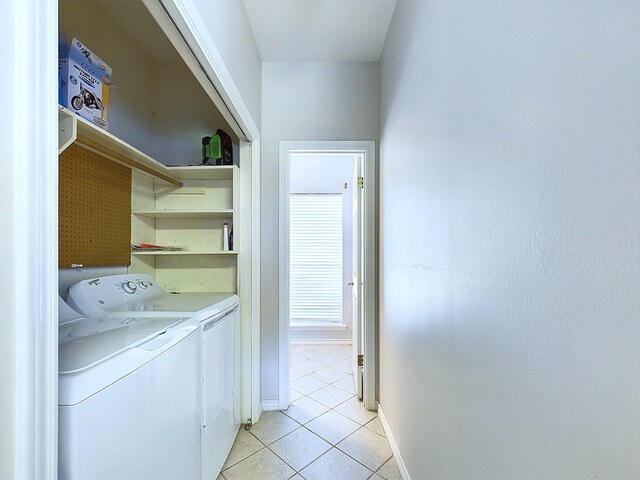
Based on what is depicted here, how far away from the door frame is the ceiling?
2.10ft

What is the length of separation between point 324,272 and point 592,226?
3364 mm

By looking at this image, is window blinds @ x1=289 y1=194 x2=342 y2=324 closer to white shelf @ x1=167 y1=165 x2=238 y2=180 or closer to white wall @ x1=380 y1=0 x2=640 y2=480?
white shelf @ x1=167 y1=165 x2=238 y2=180

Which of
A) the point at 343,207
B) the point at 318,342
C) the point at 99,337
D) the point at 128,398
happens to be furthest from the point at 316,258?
the point at 128,398

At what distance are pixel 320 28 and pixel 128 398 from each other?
220cm

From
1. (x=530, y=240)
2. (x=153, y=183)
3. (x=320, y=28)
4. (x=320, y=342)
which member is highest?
(x=320, y=28)

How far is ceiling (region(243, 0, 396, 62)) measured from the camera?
172 cm

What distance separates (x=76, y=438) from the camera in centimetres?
65

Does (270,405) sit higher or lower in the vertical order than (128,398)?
lower

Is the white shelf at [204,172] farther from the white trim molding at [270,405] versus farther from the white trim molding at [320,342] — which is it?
the white trim molding at [320,342]

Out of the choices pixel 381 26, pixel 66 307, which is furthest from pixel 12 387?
pixel 381 26

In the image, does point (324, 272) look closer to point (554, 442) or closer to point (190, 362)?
point (190, 362)

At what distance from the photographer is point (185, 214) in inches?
79.7

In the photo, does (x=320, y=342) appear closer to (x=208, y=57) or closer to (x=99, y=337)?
(x=99, y=337)

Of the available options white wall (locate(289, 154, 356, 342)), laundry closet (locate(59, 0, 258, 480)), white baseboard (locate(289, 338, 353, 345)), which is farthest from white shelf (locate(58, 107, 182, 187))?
white baseboard (locate(289, 338, 353, 345))
